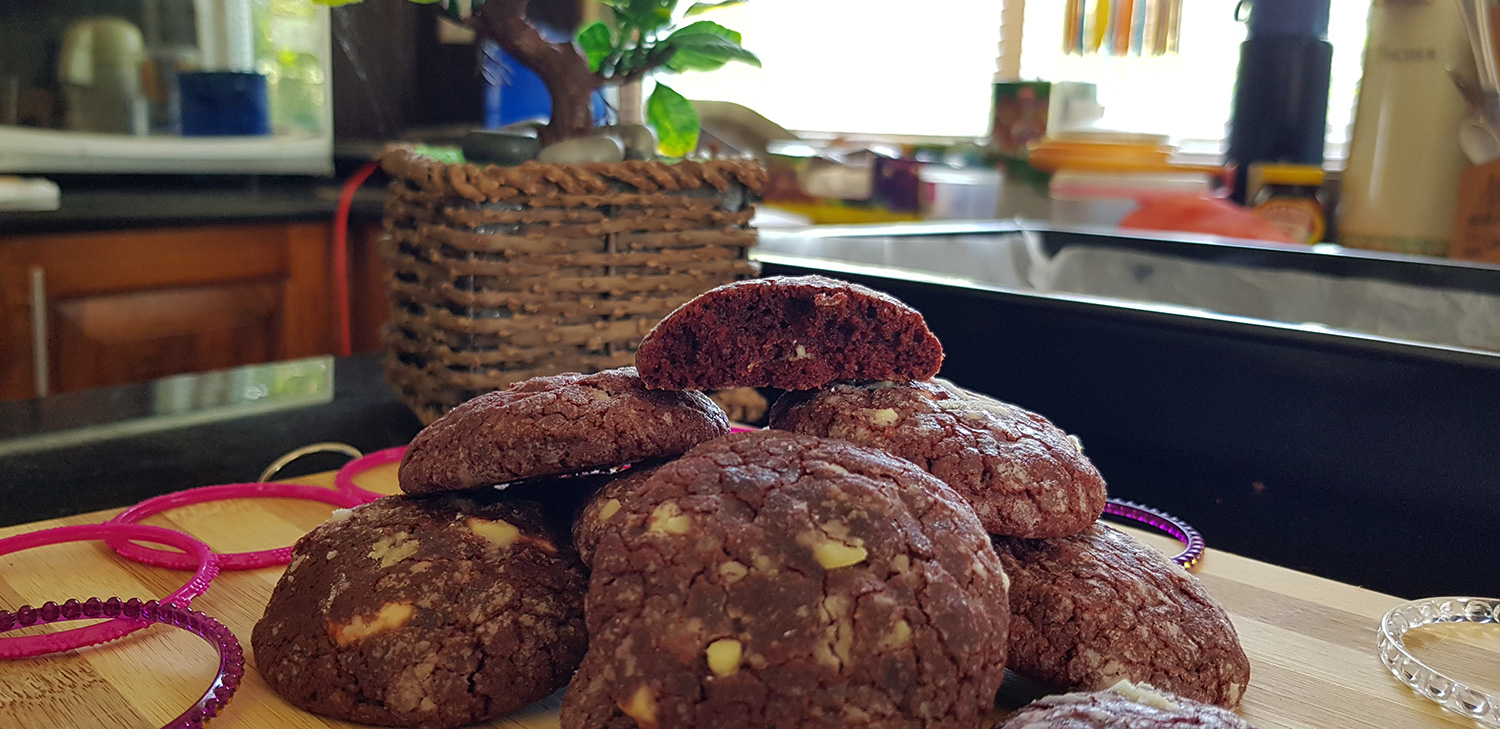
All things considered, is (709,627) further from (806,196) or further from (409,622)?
(806,196)

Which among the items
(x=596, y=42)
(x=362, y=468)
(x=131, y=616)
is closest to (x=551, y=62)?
(x=596, y=42)

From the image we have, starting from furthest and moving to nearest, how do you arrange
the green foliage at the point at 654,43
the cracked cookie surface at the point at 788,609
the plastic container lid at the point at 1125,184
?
the plastic container lid at the point at 1125,184 < the green foliage at the point at 654,43 < the cracked cookie surface at the point at 788,609

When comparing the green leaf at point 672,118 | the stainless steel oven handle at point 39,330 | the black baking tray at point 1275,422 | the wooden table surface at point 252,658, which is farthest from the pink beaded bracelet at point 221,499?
the stainless steel oven handle at point 39,330

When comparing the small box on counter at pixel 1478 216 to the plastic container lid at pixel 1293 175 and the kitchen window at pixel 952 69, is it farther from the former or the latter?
the kitchen window at pixel 952 69

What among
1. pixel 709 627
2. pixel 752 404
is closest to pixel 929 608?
pixel 709 627

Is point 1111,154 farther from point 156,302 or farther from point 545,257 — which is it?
point 156,302

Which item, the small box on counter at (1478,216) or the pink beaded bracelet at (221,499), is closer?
the pink beaded bracelet at (221,499)
